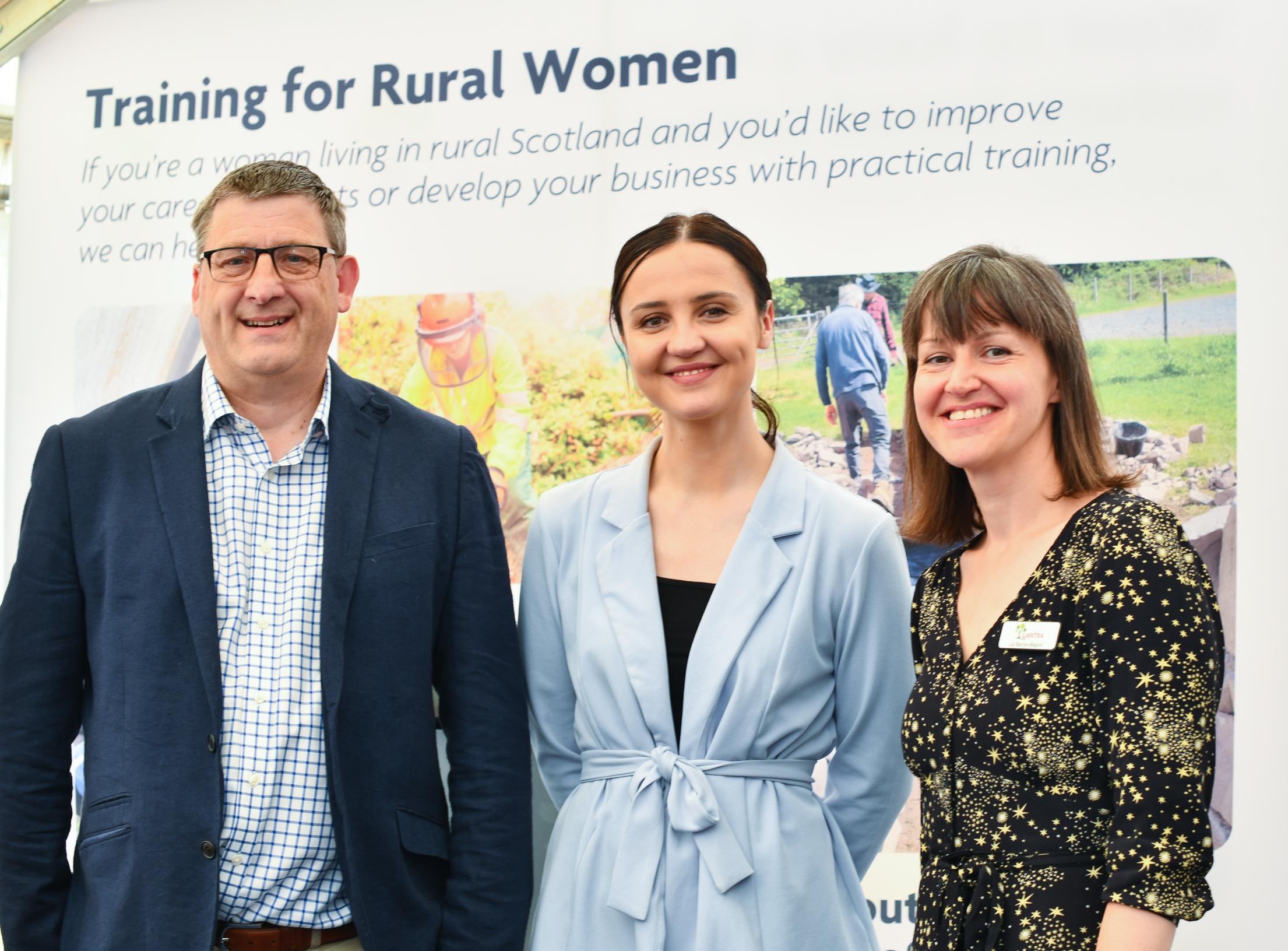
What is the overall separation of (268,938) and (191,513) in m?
0.69

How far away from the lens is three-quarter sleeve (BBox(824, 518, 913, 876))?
2.32m

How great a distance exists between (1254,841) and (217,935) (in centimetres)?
286

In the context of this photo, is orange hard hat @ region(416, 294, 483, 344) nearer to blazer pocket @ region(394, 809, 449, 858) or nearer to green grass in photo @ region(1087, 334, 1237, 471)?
green grass in photo @ region(1087, 334, 1237, 471)

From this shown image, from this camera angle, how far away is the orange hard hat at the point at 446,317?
432cm

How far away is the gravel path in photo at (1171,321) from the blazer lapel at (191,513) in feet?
8.51

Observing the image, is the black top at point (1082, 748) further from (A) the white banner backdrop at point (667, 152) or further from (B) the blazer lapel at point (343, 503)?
(A) the white banner backdrop at point (667, 152)

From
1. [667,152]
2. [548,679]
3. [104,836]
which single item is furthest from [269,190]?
[667,152]

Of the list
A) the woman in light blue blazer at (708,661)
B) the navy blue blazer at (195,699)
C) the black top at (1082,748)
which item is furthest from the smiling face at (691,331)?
the black top at (1082,748)

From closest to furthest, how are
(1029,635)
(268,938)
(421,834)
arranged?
(1029,635) < (268,938) < (421,834)

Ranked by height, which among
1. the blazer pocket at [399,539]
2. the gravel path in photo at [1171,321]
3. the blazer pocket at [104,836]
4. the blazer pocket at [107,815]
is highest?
the gravel path in photo at [1171,321]

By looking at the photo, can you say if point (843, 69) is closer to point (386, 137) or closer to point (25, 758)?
point (386, 137)

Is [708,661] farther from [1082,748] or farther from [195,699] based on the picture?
[195,699]

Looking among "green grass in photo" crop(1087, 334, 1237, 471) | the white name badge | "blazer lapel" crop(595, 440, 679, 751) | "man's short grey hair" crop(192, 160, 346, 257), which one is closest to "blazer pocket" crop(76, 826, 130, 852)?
"blazer lapel" crop(595, 440, 679, 751)

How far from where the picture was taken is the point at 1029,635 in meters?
Result: 1.83
